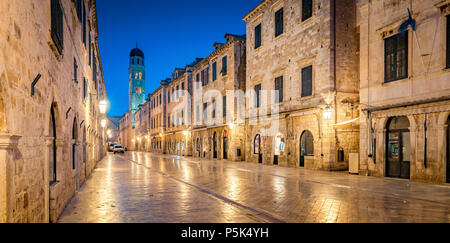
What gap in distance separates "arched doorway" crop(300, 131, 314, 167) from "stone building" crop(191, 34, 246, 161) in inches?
305

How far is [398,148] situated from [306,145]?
603 cm

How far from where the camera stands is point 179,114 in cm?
4144

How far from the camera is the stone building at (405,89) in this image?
11.7 metres

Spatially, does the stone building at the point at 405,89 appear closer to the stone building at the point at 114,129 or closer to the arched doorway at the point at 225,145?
the arched doorway at the point at 225,145

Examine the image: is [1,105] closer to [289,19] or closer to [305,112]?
[305,112]

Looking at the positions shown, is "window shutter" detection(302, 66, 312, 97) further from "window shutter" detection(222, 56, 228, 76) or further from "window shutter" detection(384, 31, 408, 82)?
"window shutter" detection(222, 56, 228, 76)

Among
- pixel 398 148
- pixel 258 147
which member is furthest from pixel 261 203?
pixel 258 147

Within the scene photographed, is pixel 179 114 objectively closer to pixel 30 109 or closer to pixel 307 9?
pixel 307 9

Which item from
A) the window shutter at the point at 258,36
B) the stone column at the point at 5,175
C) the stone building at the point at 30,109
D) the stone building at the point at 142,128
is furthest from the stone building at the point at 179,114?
the stone column at the point at 5,175

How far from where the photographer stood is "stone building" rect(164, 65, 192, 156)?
38.9m

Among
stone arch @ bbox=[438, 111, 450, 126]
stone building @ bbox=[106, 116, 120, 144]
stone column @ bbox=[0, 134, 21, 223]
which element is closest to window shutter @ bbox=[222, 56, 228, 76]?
stone arch @ bbox=[438, 111, 450, 126]

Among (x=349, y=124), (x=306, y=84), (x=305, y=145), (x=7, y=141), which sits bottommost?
(x=305, y=145)

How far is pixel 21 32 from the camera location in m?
3.98
